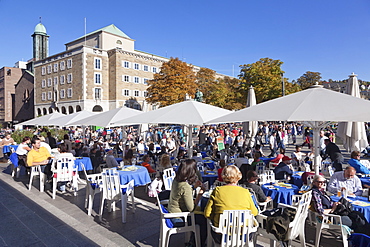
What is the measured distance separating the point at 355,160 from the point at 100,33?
51.6 m

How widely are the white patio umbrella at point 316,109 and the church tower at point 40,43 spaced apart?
218ft

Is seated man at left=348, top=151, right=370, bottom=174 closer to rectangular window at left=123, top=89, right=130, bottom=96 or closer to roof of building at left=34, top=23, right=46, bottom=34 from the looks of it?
rectangular window at left=123, top=89, right=130, bottom=96

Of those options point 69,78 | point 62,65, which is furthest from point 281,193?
point 62,65

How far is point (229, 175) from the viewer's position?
130 inches

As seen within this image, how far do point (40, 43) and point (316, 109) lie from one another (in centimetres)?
6984

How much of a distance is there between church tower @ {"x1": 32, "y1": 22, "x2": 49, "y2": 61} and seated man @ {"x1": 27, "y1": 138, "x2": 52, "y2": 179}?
61262 millimetres

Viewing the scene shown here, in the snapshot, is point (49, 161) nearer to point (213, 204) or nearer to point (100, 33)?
point (213, 204)

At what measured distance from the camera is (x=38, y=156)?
7570 mm

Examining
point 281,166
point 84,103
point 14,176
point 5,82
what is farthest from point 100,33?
point 281,166

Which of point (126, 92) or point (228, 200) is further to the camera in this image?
point (126, 92)

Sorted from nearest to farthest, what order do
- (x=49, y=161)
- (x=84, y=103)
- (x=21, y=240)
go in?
1. (x=21, y=240)
2. (x=49, y=161)
3. (x=84, y=103)

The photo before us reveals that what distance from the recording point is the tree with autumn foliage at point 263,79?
3188 centimetres

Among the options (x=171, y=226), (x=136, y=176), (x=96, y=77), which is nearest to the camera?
(x=171, y=226)

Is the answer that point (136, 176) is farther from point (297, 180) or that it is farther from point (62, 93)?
point (62, 93)
